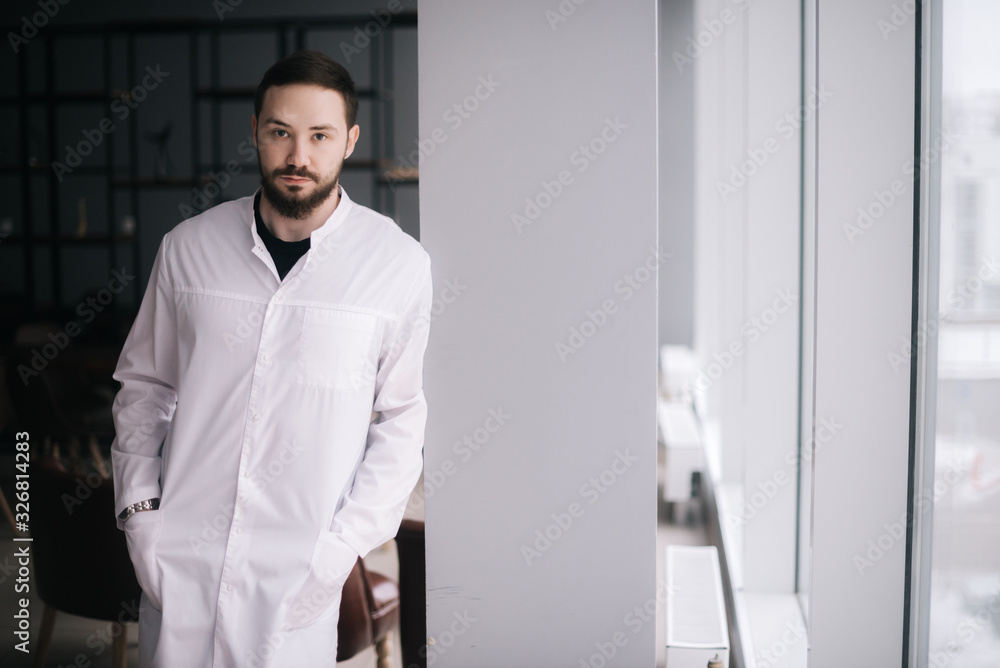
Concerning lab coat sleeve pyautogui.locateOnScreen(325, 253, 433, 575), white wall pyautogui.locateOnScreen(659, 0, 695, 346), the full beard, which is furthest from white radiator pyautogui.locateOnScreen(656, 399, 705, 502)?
white wall pyautogui.locateOnScreen(659, 0, 695, 346)

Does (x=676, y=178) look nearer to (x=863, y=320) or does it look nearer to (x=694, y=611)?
(x=694, y=611)

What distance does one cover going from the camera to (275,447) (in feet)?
5.80

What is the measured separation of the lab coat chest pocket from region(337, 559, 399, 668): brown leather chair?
50 centimetres

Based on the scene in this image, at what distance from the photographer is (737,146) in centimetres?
401

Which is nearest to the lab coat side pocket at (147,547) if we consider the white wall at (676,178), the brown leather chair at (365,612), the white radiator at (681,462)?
the brown leather chair at (365,612)

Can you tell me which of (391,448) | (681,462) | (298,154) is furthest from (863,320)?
(681,462)

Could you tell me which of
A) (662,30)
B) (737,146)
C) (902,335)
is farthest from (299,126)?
(662,30)

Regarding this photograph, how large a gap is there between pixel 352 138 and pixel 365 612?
1.19m

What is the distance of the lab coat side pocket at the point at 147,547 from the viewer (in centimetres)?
178

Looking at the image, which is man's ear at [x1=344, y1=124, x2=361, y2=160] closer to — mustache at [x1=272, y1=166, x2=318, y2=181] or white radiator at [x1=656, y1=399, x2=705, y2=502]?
mustache at [x1=272, y1=166, x2=318, y2=181]

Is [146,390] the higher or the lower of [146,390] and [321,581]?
the higher

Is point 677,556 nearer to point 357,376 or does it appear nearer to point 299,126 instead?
point 357,376

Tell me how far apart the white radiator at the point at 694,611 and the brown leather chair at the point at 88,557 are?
5.21ft

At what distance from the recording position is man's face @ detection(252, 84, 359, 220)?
5.94 ft
